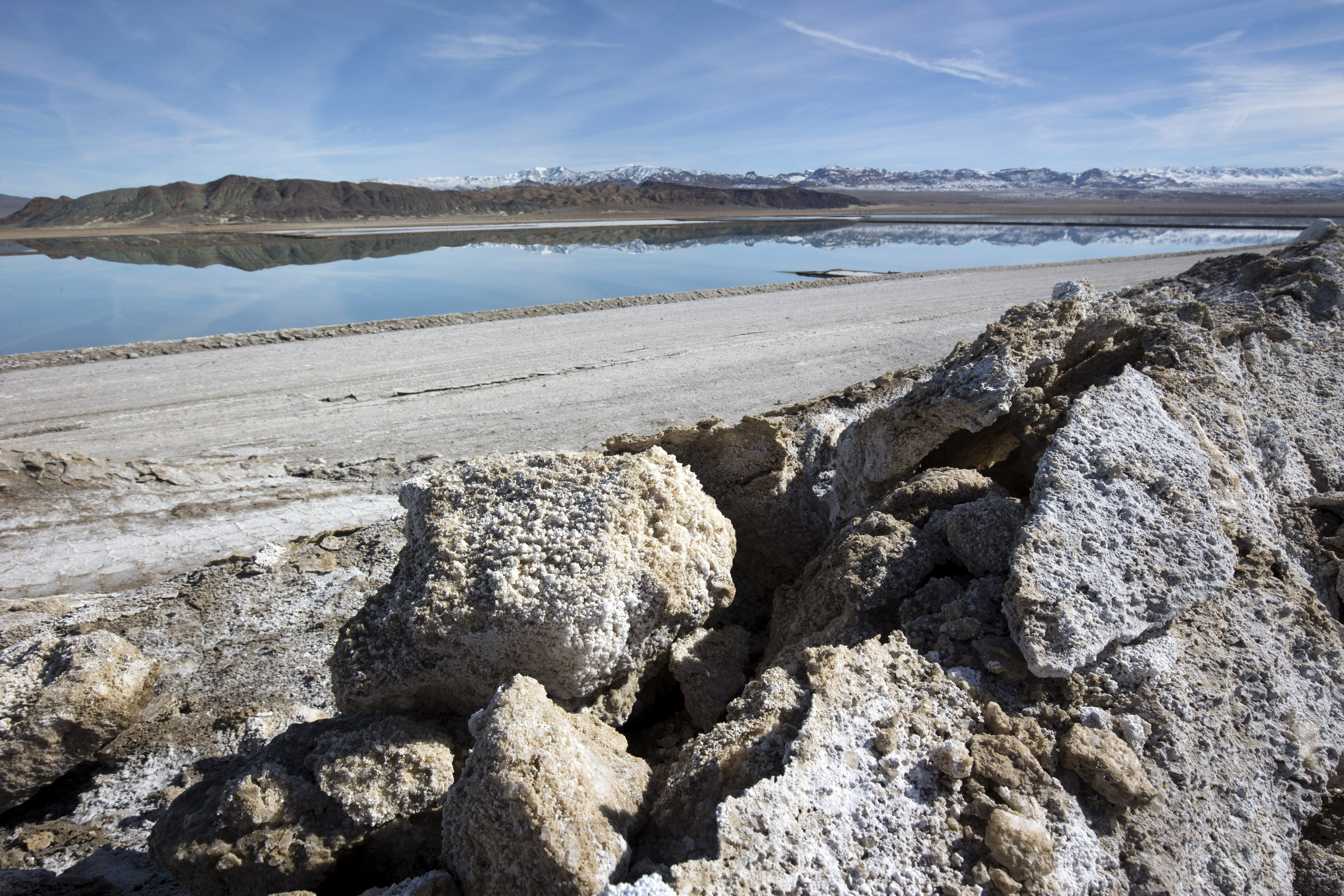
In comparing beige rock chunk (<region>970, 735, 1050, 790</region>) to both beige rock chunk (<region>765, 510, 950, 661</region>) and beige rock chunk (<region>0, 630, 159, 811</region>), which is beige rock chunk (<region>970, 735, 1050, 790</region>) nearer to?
beige rock chunk (<region>765, 510, 950, 661</region>)

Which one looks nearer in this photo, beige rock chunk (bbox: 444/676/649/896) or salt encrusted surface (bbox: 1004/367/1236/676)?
beige rock chunk (bbox: 444/676/649/896)

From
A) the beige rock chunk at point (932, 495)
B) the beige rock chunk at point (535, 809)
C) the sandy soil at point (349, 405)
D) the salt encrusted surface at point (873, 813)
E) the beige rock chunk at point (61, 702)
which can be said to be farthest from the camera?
the sandy soil at point (349, 405)

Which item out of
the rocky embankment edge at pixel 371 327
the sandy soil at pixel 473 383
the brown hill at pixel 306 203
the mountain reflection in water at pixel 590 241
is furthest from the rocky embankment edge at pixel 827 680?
the brown hill at pixel 306 203

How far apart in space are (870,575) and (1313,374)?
2.96 m

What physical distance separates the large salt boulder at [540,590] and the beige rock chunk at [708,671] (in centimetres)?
8

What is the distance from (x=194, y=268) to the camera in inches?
1160

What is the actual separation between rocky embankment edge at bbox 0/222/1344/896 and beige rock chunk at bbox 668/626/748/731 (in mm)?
16

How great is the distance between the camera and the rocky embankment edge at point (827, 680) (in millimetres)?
1833

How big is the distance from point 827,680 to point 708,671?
26.4 inches

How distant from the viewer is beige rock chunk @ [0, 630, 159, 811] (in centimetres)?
310

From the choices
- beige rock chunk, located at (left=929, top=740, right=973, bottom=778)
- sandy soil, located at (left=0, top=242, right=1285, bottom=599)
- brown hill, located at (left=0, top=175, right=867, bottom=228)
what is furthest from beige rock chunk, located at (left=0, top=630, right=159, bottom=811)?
brown hill, located at (left=0, top=175, right=867, bottom=228)

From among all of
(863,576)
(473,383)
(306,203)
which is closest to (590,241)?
(473,383)

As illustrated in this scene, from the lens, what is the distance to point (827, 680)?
209cm

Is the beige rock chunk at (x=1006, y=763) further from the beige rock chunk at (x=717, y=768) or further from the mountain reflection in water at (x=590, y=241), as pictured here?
the mountain reflection in water at (x=590, y=241)
